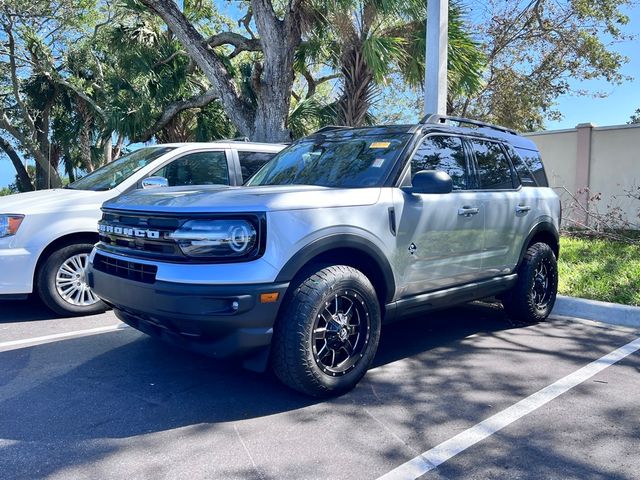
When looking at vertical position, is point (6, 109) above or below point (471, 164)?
above

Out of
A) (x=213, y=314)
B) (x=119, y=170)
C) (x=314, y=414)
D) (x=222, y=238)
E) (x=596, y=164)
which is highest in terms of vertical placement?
(x=596, y=164)

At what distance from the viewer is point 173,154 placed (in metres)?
6.19

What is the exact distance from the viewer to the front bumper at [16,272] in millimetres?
5219

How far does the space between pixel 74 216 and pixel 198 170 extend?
1.46m

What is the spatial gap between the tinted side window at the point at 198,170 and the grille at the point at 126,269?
2.27m

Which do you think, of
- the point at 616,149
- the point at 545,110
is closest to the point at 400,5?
the point at 616,149

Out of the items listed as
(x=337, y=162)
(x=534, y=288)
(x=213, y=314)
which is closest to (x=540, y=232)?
(x=534, y=288)

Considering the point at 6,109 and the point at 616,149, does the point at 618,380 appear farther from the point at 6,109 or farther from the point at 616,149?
the point at 6,109

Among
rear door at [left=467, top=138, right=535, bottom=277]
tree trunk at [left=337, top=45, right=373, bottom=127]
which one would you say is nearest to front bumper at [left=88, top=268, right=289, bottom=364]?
rear door at [left=467, top=138, right=535, bottom=277]

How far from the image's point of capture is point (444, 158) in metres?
4.66

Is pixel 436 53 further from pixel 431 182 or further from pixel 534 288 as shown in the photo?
pixel 431 182

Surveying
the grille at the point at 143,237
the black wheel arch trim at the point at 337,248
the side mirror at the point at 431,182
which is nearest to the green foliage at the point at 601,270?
the side mirror at the point at 431,182

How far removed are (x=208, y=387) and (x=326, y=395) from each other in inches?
33.6

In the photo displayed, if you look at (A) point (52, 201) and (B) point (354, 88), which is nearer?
(A) point (52, 201)
